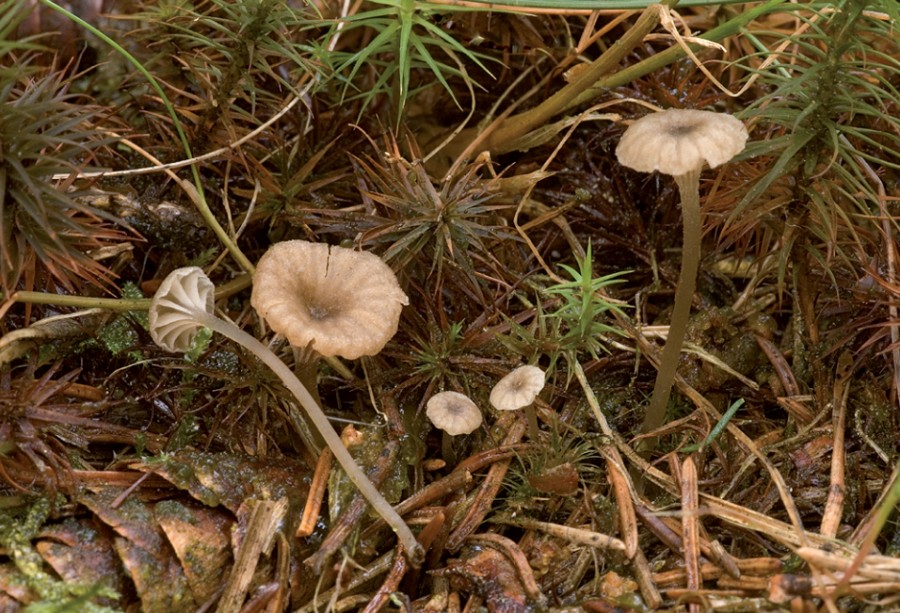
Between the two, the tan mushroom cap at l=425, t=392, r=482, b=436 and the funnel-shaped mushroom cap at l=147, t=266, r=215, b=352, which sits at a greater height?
the funnel-shaped mushroom cap at l=147, t=266, r=215, b=352

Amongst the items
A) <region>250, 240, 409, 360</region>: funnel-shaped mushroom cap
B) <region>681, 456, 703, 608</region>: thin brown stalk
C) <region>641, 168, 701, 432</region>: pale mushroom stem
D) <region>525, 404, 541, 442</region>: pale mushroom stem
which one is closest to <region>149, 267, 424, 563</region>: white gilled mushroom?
<region>250, 240, 409, 360</region>: funnel-shaped mushroom cap

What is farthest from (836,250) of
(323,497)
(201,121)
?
(201,121)

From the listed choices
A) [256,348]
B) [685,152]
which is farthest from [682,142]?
[256,348]

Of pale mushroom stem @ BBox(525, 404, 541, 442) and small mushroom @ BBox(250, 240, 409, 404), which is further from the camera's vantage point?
pale mushroom stem @ BBox(525, 404, 541, 442)

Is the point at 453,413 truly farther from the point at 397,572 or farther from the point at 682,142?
the point at 682,142

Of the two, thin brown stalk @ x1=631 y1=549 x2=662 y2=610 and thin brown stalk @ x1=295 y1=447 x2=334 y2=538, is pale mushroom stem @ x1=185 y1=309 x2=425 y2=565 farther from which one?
thin brown stalk @ x1=631 y1=549 x2=662 y2=610

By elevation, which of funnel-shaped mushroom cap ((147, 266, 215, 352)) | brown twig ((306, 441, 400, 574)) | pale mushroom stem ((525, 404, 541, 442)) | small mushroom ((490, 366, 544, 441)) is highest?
funnel-shaped mushroom cap ((147, 266, 215, 352))

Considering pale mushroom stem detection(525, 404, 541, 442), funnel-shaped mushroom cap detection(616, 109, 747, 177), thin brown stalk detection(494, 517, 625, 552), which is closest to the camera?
funnel-shaped mushroom cap detection(616, 109, 747, 177)
